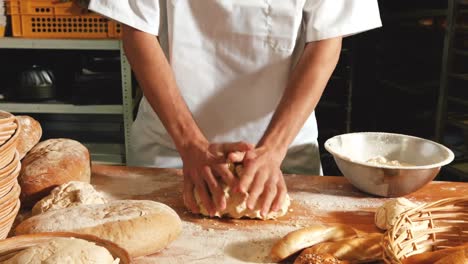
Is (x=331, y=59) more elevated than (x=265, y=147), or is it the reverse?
(x=331, y=59)

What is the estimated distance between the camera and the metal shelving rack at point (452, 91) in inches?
117

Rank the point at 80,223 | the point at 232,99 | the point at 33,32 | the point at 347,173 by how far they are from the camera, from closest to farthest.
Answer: the point at 80,223 < the point at 347,173 < the point at 232,99 < the point at 33,32

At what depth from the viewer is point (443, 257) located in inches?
36.7

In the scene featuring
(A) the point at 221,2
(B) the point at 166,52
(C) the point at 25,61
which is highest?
(A) the point at 221,2

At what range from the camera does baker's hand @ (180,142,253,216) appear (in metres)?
1.21

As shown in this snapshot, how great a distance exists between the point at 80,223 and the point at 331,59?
2.80 feet

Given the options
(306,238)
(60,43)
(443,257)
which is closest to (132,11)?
(306,238)

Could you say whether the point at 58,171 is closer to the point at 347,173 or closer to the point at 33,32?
the point at 347,173

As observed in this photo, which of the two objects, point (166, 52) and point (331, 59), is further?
point (166, 52)

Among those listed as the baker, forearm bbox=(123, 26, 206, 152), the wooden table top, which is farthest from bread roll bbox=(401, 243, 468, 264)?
forearm bbox=(123, 26, 206, 152)

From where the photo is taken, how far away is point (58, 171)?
4.14ft

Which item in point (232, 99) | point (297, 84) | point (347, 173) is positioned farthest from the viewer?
point (232, 99)

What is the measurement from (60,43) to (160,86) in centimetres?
138

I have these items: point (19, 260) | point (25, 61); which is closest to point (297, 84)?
point (19, 260)
